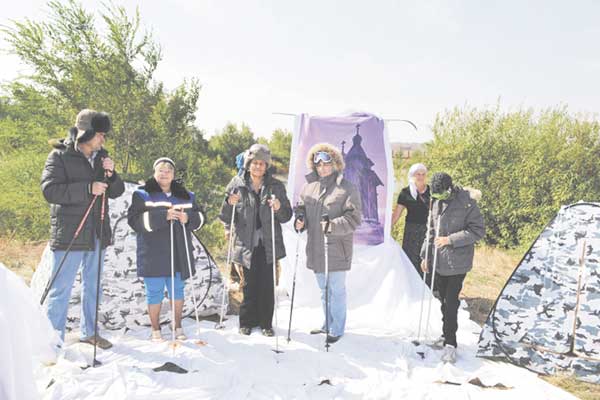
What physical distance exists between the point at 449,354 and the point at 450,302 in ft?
1.25

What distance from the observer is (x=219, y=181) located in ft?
19.8

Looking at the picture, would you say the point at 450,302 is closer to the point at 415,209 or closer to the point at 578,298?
the point at 578,298

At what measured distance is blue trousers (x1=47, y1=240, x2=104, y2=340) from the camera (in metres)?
2.97

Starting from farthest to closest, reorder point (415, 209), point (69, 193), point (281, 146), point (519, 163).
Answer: point (281, 146) < point (519, 163) < point (415, 209) < point (69, 193)

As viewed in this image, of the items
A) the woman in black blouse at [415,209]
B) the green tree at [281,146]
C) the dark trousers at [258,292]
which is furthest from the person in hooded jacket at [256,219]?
the green tree at [281,146]

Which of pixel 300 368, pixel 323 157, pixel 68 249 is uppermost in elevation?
pixel 323 157

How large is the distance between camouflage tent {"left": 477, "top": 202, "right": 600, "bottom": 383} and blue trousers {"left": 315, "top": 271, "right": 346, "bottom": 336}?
1.09 metres

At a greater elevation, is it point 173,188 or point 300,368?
point 173,188

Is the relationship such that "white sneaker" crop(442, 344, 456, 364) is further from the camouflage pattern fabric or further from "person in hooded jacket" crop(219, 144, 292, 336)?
the camouflage pattern fabric

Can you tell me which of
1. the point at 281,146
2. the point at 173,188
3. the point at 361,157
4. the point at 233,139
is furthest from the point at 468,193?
the point at 281,146

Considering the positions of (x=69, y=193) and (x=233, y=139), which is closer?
(x=69, y=193)

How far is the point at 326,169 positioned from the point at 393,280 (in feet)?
5.03

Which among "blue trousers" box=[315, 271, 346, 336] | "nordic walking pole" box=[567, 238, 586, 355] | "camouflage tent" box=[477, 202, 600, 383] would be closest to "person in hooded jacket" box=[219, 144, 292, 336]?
"blue trousers" box=[315, 271, 346, 336]

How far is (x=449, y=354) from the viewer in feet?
10.6
